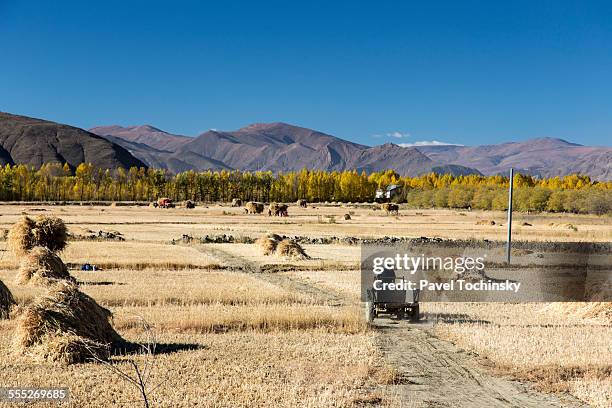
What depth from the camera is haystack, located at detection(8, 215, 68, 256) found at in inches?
1188

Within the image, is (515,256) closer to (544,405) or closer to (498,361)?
(498,361)

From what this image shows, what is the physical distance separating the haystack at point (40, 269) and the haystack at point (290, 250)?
15865 millimetres

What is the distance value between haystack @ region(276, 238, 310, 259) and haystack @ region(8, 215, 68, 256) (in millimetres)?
13033

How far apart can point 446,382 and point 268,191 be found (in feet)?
574

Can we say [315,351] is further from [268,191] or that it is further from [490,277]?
[268,191]

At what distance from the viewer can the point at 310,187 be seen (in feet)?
634

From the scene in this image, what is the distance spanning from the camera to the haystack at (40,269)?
77.3 ft

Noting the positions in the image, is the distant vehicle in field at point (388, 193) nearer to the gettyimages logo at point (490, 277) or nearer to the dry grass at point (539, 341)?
the gettyimages logo at point (490, 277)

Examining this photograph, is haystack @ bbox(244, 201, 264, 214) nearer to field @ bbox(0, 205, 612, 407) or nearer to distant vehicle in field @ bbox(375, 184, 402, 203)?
distant vehicle in field @ bbox(375, 184, 402, 203)

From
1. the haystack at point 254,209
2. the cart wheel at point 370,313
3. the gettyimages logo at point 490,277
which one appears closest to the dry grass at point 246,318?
the cart wheel at point 370,313

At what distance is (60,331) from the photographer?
13984 mm

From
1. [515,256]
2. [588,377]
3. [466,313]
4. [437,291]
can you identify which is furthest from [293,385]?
[515,256]

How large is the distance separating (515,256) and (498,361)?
2792cm

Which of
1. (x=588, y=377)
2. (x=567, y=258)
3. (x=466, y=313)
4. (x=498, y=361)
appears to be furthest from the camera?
(x=567, y=258)
